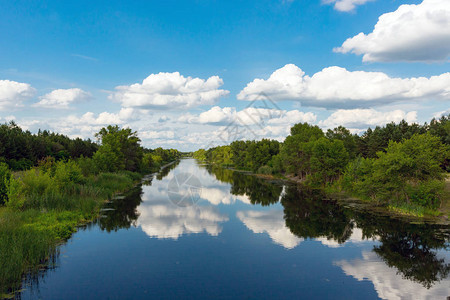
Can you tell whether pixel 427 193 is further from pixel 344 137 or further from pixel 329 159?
pixel 344 137

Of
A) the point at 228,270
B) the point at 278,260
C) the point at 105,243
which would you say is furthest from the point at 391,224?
the point at 105,243

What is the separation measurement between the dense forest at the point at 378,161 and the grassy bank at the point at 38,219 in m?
37.3

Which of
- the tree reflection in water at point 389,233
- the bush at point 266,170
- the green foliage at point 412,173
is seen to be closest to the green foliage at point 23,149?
the tree reflection in water at point 389,233

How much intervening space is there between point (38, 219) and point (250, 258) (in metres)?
19.4

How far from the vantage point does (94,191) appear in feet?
130

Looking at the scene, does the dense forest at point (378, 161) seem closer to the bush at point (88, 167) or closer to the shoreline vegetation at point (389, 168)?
the shoreline vegetation at point (389, 168)

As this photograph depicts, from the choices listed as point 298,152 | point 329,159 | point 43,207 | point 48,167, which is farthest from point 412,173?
point 298,152

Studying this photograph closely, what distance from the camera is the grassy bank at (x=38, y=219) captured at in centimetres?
1667

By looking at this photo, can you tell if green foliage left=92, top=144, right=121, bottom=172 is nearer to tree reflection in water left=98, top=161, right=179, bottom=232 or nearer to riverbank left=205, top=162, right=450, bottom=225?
tree reflection in water left=98, top=161, right=179, bottom=232

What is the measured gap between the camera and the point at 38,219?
25.3m

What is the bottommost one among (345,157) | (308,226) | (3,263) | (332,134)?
(308,226)

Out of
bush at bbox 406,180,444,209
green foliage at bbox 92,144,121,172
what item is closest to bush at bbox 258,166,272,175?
green foliage at bbox 92,144,121,172

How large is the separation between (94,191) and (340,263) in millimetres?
33205

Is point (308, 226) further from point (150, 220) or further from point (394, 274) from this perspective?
point (150, 220)
